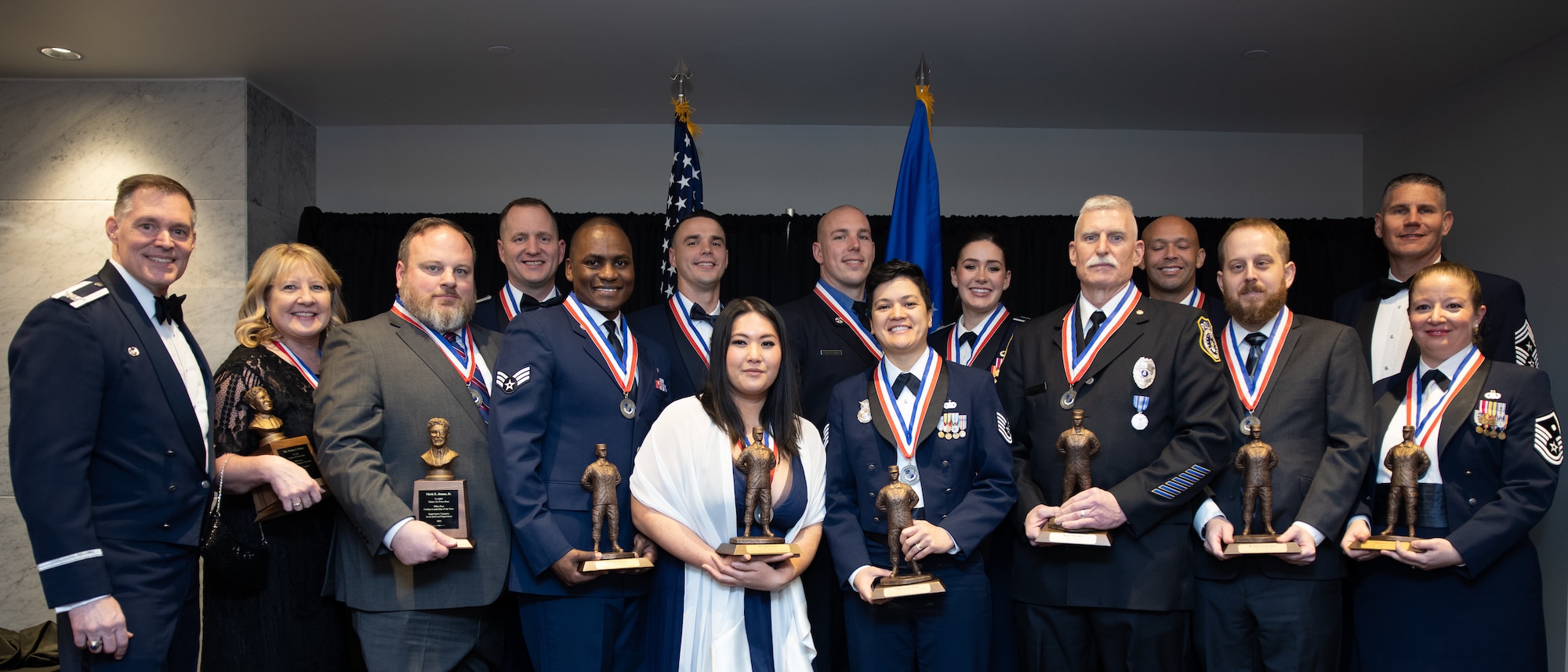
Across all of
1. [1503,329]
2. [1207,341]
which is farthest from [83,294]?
[1503,329]

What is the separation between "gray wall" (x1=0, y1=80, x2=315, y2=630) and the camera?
237 inches

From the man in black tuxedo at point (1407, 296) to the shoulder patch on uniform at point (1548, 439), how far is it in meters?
0.63

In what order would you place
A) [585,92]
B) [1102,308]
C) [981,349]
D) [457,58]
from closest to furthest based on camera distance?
1. [1102,308]
2. [981,349]
3. [457,58]
4. [585,92]

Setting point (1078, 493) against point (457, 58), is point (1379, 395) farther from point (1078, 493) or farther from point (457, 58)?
point (457, 58)

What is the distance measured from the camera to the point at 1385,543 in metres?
3.28

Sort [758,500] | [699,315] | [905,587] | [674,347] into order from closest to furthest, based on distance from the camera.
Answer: [905,587], [758,500], [674,347], [699,315]

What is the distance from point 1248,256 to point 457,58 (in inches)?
174

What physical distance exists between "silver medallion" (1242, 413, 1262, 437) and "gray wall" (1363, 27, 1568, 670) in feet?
10.9

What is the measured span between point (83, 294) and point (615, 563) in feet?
5.72

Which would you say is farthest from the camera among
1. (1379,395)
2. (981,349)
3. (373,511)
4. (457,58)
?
(457,58)

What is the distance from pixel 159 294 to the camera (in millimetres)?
3084

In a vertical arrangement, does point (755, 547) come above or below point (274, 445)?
below

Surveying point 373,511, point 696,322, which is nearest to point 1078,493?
point 696,322

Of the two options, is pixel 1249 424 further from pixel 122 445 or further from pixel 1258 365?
pixel 122 445
